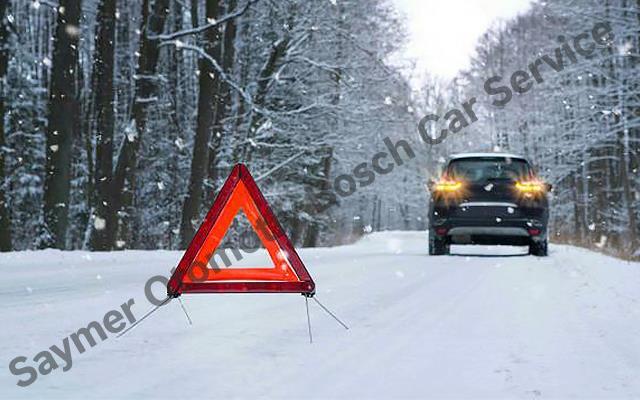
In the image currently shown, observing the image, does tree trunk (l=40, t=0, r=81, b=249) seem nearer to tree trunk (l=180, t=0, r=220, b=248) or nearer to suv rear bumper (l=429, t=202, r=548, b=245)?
tree trunk (l=180, t=0, r=220, b=248)

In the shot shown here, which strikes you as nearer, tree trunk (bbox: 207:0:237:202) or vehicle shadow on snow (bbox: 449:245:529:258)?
vehicle shadow on snow (bbox: 449:245:529:258)

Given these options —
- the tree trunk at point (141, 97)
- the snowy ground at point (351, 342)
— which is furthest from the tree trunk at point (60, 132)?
the snowy ground at point (351, 342)

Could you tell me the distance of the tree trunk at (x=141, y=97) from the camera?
17516mm

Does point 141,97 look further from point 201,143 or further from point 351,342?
point 351,342

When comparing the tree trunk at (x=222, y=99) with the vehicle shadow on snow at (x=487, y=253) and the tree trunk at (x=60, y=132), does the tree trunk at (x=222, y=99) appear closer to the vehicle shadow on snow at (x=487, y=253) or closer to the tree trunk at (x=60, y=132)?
the tree trunk at (x=60, y=132)

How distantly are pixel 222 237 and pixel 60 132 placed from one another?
11.3 m

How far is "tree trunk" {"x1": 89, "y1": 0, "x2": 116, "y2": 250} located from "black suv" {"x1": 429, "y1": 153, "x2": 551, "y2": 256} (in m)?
7.60

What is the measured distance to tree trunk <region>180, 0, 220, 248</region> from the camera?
61.6 ft

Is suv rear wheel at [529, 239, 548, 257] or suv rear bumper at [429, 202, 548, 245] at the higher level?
suv rear bumper at [429, 202, 548, 245]

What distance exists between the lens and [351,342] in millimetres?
4496

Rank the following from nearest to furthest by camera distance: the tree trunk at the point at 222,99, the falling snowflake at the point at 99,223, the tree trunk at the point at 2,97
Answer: the tree trunk at the point at 2,97, the falling snowflake at the point at 99,223, the tree trunk at the point at 222,99

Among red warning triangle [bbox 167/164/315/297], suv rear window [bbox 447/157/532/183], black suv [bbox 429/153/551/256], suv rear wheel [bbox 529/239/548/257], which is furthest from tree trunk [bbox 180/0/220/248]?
red warning triangle [bbox 167/164/315/297]

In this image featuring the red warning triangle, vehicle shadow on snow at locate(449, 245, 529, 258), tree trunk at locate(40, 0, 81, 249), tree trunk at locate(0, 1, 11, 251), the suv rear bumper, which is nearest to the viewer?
the red warning triangle

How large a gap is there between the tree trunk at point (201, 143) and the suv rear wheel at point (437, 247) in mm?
7053
